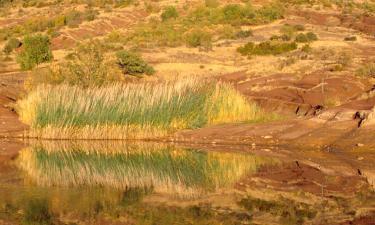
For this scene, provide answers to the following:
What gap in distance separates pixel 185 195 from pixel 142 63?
74.1ft

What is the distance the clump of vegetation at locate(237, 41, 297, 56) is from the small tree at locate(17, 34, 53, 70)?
10306 millimetres

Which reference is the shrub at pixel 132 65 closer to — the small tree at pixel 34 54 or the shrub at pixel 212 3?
the small tree at pixel 34 54

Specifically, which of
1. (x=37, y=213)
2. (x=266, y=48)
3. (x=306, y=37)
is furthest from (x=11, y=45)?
(x=37, y=213)

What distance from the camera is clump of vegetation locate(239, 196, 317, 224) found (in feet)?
32.8

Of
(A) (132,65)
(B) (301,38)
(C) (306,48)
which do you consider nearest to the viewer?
(A) (132,65)

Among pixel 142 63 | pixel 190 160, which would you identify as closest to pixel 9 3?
pixel 142 63

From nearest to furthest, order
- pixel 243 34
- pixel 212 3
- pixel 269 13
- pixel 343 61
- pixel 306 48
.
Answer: pixel 343 61 → pixel 306 48 → pixel 243 34 → pixel 269 13 → pixel 212 3

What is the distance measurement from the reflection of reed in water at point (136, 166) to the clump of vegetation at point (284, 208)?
130 centimetres

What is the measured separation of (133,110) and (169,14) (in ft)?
130

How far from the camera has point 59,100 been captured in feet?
65.9

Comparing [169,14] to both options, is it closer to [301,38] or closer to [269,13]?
[269,13]

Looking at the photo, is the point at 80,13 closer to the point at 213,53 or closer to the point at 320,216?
the point at 213,53

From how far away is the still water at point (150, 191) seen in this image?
1009 centimetres

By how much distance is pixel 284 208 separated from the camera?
1073 centimetres
